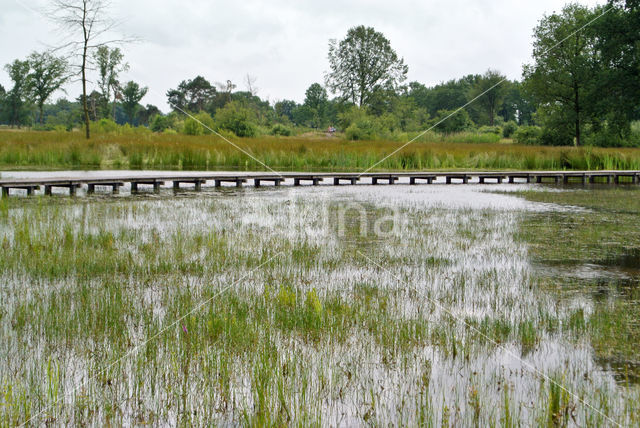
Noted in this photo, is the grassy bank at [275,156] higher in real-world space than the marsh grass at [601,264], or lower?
higher

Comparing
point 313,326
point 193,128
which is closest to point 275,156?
point 193,128

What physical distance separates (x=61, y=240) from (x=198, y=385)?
223 inches

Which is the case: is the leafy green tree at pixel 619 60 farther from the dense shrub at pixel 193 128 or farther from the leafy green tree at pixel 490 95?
the leafy green tree at pixel 490 95

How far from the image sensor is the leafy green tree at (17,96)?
75.1 meters

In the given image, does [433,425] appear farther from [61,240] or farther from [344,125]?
[344,125]

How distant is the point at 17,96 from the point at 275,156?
66.3 metres

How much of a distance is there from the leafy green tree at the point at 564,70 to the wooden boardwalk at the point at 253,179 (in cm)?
1862

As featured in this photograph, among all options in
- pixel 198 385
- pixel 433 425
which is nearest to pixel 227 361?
pixel 198 385

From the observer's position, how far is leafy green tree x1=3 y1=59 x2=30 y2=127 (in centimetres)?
7506

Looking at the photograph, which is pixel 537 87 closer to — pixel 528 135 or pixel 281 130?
pixel 528 135

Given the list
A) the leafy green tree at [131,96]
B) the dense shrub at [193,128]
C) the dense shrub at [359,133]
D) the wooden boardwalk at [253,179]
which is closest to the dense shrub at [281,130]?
the dense shrub at [359,133]

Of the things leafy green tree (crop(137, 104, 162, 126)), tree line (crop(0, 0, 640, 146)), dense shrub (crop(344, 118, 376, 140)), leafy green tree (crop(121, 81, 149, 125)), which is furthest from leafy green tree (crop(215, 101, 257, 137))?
leafy green tree (crop(137, 104, 162, 126))

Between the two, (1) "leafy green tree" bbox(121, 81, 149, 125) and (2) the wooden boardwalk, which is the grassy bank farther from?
(1) "leafy green tree" bbox(121, 81, 149, 125)

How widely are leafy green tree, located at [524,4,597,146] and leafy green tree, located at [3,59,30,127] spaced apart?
6349cm
